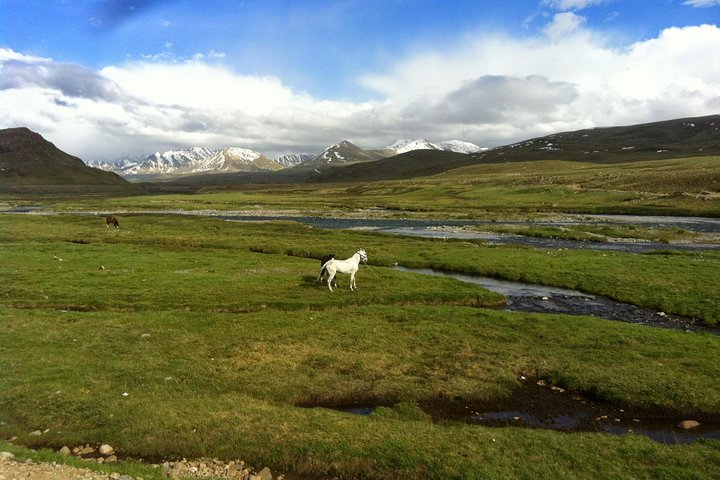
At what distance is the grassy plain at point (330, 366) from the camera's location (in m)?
13.2

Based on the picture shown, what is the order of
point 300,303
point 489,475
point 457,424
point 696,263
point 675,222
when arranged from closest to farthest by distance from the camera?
point 489,475, point 457,424, point 300,303, point 696,263, point 675,222

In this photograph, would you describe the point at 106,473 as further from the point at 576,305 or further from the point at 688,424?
the point at 576,305

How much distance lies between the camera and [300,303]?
1133 inches

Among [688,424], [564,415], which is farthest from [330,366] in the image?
[688,424]

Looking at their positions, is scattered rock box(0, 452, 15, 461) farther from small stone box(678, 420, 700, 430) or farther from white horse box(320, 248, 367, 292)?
white horse box(320, 248, 367, 292)

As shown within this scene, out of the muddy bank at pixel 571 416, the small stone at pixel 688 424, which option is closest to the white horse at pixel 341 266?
the muddy bank at pixel 571 416

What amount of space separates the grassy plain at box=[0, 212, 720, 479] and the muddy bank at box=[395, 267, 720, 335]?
4.61 ft

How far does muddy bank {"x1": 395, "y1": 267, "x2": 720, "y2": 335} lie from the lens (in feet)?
90.2

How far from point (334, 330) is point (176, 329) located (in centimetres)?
826

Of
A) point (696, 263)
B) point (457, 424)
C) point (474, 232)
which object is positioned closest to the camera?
point (457, 424)

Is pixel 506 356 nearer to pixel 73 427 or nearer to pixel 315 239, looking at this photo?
pixel 73 427

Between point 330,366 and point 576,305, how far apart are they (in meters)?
21.0

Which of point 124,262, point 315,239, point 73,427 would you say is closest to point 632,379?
point 73,427

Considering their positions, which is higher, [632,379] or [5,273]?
[5,273]
